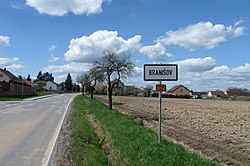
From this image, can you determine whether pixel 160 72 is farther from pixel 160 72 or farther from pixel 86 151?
pixel 86 151

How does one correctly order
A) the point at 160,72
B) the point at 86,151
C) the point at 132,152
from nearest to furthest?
the point at 132,152 < the point at 160,72 < the point at 86,151

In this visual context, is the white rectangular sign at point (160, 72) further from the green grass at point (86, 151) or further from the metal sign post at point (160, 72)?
the green grass at point (86, 151)

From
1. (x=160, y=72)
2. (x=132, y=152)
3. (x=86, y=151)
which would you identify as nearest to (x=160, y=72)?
(x=160, y=72)

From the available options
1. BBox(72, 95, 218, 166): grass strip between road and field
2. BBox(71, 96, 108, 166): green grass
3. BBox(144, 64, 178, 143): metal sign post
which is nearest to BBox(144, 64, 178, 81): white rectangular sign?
BBox(144, 64, 178, 143): metal sign post

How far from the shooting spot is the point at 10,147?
35.4ft

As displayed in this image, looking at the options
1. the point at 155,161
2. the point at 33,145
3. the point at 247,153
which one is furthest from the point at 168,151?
the point at 33,145

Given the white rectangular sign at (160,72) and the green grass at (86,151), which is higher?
the white rectangular sign at (160,72)

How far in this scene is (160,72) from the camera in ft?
30.4

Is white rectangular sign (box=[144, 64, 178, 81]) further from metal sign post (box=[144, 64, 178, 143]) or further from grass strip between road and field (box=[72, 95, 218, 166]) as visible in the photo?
grass strip between road and field (box=[72, 95, 218, 166])

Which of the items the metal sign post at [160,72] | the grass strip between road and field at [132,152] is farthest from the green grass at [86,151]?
the metal sign post at [160,72]

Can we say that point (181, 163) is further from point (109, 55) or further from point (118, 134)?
point (109, 55)

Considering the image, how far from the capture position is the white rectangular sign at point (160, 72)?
363 inches

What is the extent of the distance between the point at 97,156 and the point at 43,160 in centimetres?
149

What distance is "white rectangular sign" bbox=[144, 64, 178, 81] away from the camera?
363 inches
